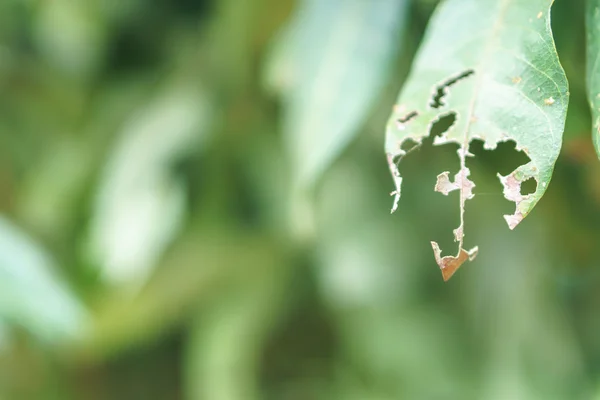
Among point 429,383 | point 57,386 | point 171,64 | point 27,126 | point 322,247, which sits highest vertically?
point 27,126

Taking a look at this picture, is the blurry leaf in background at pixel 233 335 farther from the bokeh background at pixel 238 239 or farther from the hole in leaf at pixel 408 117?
the hole in leaf at pixel 408 117

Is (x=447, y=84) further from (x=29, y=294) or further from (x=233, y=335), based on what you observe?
(x=233, y=335)

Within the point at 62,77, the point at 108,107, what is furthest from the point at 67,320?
the point at 62,77

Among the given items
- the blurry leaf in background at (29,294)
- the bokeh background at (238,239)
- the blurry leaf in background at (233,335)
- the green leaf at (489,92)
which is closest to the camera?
the green leaf at (489,92)

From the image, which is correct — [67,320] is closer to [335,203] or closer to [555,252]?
[335,203]

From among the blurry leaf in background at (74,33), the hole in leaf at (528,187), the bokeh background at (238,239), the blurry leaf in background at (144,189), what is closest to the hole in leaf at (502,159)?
the hole in leaf at (528,187)

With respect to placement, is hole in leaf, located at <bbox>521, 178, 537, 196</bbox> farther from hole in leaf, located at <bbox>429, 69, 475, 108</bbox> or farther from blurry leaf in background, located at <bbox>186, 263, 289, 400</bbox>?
blurry leaf in background, located at <bbox>186, 263, 289, 400</bbox>
